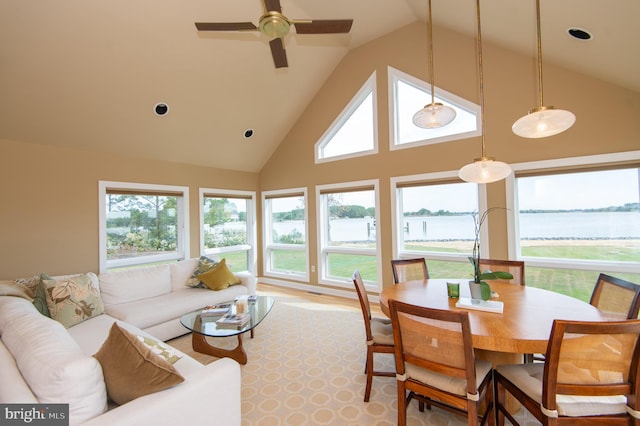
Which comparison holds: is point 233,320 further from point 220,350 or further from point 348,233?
point 348,233

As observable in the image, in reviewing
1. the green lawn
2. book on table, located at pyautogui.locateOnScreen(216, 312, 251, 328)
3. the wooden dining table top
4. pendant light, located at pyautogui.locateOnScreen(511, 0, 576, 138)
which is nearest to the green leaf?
the wooden dining table top

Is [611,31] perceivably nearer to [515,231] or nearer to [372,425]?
[515,231]

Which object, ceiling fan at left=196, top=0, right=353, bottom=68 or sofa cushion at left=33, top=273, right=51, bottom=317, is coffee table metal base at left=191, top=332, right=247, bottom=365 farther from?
ceiling fan at left=196, top=0, right=353, bottom=68

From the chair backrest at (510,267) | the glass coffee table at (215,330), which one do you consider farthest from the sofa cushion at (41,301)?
the chair backrest at (510,267)

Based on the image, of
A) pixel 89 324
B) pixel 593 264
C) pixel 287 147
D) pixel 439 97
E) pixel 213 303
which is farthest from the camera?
pixel 287 147

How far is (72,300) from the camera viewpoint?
2.63 metres

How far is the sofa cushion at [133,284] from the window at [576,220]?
4641 millimetres

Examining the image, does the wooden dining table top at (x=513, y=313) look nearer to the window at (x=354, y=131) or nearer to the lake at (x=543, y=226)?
the lake at (x=543, y=226)

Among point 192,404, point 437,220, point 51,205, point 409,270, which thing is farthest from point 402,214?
point 51,205

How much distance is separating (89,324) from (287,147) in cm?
420

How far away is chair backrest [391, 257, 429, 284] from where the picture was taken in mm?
2943

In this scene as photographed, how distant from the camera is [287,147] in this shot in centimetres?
561

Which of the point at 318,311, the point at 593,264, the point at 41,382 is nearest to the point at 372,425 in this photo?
the point at 41,382

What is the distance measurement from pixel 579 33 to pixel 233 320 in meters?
4.24
